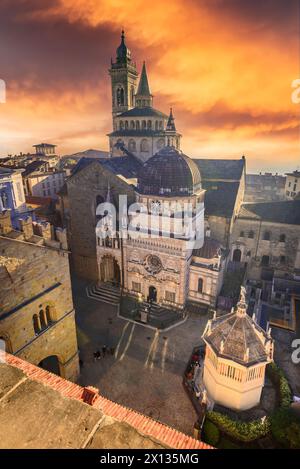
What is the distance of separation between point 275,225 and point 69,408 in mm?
35704

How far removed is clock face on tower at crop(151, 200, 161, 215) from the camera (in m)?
30.0

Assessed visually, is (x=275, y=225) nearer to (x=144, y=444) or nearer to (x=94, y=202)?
(x=94, y=202)

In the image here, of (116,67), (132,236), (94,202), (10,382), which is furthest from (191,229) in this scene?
(116,67)

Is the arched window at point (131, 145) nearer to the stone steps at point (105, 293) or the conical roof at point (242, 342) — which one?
the stone steps at point (105, 293)

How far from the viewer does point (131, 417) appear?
7.02 m

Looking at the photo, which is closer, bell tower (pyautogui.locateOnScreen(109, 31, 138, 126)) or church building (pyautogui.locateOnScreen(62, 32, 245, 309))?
church building (pyautogui.locateOnScreen(62, 32, 245, 309))

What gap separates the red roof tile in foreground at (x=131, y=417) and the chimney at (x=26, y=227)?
840 centimetres

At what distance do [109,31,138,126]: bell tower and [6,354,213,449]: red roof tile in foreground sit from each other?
5313cm

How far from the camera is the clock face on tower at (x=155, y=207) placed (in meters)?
30.0

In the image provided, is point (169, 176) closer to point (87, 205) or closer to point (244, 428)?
point (87, 205)


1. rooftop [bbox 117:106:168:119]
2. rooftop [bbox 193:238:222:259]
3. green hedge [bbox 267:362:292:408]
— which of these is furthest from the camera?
rooftop [bbox 117:106:168:119]

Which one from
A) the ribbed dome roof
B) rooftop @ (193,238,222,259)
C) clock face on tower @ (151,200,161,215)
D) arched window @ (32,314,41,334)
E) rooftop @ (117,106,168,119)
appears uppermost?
rooftop @ (117,106,168,119)

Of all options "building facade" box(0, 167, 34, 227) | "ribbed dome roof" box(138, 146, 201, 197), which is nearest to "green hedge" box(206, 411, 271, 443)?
"ribbed dome roof" box(138, 146, 201, 197)

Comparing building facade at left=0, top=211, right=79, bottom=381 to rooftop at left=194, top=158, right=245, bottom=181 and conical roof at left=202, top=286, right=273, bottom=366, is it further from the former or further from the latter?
rooftop at left=194, top=158, right=245, bottom=181
